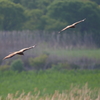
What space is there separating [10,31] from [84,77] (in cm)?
499

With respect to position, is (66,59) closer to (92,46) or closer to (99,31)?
(92,46)

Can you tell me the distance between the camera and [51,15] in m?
21.7

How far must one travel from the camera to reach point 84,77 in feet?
53.1

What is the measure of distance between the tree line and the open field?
350 cm

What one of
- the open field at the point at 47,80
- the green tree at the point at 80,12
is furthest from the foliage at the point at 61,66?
the green tree at the point at 80,12

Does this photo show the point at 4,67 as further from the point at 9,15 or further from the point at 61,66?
the point at 9,15

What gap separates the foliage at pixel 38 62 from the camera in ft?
59.7

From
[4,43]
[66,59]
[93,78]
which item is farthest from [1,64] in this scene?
[93,78]

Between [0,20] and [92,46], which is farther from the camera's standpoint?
[0,20]

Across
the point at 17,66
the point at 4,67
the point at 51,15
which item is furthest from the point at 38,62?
the point at 51,15

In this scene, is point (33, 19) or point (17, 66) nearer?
point (17, 66)

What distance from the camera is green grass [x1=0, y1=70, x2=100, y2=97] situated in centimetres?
1405

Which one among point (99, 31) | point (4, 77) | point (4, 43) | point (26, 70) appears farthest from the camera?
point (99, 31)

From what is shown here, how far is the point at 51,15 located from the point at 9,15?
252cm
